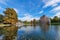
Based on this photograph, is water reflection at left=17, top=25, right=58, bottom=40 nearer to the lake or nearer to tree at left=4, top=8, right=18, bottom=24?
the lake

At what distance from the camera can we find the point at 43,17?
45344 mm

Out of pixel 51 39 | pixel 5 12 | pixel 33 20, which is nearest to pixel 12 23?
pixel 5 12

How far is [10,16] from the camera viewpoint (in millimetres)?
44188

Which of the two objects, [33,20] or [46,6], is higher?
[46,6]

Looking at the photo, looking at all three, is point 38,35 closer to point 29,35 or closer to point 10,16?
point 29,35

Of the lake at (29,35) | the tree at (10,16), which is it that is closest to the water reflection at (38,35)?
the lake at (29,35)

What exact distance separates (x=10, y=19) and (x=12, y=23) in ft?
5.14

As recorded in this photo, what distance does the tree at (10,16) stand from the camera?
43.6 meters

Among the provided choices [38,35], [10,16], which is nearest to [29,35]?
[38,35]

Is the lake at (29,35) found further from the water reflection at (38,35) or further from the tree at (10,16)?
the tree at (10,16)

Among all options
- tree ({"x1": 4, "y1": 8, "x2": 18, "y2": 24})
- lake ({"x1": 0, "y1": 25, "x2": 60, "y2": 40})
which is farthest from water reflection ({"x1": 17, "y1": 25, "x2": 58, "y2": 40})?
tree ({"x1": 4, "y1": 8, "x2": 18, "y2": 24})

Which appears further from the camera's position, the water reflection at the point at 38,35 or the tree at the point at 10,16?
the tree at the point at 10,16

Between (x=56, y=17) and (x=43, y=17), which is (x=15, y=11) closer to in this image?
(x=43, y=17)

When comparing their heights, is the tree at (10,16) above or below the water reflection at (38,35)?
above
